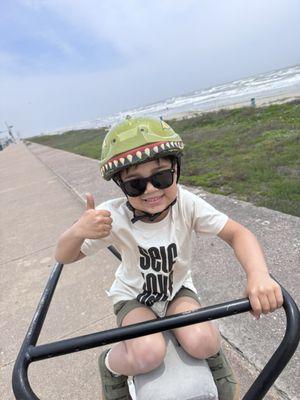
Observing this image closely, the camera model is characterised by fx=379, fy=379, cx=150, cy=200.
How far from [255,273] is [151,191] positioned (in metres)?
0.54

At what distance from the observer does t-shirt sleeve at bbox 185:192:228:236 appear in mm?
1759

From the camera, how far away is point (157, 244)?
5.71 ft

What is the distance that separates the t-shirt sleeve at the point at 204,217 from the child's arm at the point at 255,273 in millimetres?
33

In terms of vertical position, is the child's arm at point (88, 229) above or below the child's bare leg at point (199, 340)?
above

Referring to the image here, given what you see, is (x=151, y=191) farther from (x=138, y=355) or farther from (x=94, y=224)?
(x=138, y=355)

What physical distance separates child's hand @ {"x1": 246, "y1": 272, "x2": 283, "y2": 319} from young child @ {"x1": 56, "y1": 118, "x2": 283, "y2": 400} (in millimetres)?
40

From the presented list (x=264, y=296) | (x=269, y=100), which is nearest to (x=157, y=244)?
(x=264, y=296)

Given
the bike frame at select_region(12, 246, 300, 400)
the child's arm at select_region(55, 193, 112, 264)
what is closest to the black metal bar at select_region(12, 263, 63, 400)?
the bike frame at select_region(12, 246, 300, 400)

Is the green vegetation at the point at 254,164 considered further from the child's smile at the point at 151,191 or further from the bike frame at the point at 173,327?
the bike frame at the point at 173,327

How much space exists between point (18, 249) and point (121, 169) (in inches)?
145

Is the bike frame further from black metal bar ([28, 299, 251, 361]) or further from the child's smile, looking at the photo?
the child's smile

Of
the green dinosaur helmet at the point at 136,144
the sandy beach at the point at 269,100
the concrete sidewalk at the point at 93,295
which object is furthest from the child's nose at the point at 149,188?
the sandy beach at the point at 269,100

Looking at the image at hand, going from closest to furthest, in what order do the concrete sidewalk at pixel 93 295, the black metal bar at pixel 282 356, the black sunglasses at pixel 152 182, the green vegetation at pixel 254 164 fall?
1. the black metal bar at pixel 282 356
2. the black sunglasses at pixel 152 182
3. the concrete sidewalk at pixel 93 295
4. the green vegetation at pixel 254 164

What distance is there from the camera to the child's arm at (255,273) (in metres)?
1.21
